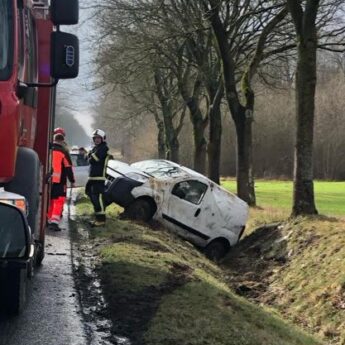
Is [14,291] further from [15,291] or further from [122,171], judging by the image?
[122,171]

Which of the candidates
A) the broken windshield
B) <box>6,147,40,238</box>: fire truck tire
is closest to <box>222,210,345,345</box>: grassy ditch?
the broken windshield

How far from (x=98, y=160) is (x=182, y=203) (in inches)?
119

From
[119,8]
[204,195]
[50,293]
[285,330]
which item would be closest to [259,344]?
[285,330]

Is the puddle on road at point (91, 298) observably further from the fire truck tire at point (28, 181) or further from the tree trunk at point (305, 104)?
the tree trunk at point (305, 104)

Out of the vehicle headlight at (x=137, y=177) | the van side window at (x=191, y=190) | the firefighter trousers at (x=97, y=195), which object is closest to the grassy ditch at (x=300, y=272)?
the van side window at (x=191, y=190)

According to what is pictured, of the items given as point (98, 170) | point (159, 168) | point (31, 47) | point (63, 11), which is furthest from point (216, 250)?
point (63, 11)

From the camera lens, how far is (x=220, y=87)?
77.2ft

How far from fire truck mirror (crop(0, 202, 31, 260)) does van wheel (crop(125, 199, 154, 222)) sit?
9610 millimetres

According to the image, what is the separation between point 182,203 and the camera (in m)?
14.5

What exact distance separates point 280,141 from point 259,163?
2.94 meters

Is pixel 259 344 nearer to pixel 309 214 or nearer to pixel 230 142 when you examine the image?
pixel 309 214

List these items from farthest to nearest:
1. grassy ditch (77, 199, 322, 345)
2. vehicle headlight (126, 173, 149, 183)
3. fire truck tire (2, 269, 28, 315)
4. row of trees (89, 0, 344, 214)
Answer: vehicle headlight (126, 173, 149, 183)
row of trees (89, 0, 344, 214)
grassy ditch (77, 199, 322, 345)
fire truck tire (2, 269, 28, 315)

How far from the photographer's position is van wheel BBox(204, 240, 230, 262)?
48.7ft

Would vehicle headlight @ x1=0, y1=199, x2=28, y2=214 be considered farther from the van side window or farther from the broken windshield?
the broken windshield
